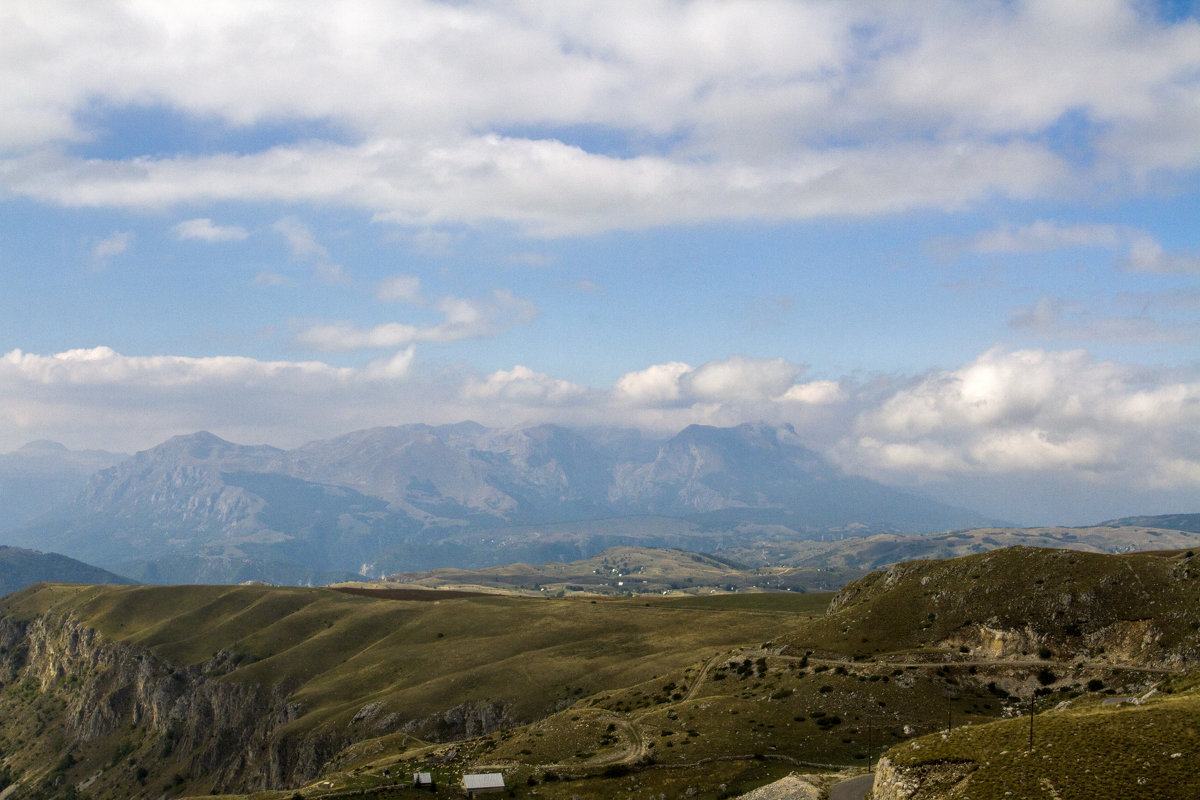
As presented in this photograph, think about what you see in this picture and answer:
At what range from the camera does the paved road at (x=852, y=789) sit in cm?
5006

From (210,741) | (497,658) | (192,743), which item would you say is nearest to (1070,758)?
(497,658)

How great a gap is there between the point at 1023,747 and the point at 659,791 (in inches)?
1299

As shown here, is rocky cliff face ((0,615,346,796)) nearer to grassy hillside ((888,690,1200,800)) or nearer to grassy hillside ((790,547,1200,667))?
grassy hillside ((790,547,1200,667))

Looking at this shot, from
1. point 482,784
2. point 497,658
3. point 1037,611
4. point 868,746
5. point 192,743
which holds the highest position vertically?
point 1037,611

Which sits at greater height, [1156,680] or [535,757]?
[1156,680]

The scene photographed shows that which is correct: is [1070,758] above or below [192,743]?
above

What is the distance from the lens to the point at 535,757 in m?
79.2

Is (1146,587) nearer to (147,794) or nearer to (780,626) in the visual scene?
(780,626)

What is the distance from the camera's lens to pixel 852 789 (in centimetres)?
5144

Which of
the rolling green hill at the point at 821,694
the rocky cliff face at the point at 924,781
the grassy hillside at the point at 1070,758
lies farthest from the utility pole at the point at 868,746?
the grassy hillside at the point at 1070,758

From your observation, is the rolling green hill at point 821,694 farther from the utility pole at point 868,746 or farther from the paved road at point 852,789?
the paved road at point 852,789

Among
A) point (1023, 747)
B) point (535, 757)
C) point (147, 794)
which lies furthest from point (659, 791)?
point (147, 794)

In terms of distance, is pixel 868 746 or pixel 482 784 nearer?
pixel 868 746

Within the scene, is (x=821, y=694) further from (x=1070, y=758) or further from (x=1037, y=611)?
(x=1070, y=758)
